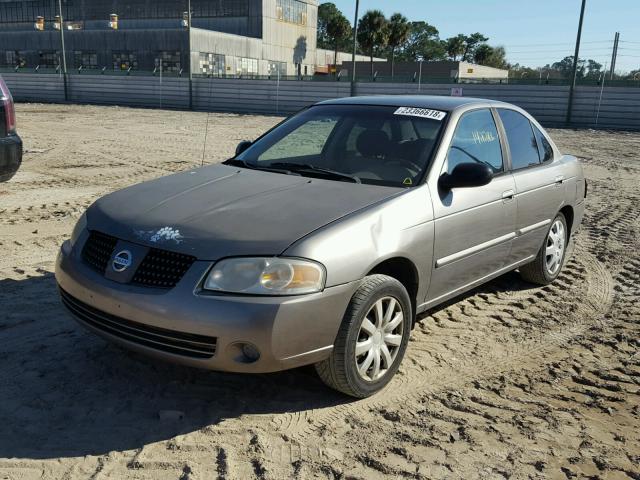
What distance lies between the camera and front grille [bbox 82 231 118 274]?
3.32 meters

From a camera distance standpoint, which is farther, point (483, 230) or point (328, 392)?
point (483, 230)

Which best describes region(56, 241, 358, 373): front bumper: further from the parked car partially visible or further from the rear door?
the parked car partially visible

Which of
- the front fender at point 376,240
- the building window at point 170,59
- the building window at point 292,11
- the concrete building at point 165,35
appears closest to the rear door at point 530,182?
the front fender at point 376,240

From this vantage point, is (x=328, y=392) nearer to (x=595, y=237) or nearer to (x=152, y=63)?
(x=595, y=237)

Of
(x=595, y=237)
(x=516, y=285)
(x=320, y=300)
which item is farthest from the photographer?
(x=595, y=237)

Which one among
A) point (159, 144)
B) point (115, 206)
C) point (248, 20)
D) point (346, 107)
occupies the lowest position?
point (159, 144)

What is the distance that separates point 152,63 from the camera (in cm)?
5272

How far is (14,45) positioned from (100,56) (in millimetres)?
9932

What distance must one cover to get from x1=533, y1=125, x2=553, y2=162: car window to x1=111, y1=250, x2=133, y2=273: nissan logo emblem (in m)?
3.67

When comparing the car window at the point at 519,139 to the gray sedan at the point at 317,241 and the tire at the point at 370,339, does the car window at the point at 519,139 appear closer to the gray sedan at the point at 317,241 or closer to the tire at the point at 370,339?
the gray sedan at the point at 317,241

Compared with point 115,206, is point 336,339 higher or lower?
lower

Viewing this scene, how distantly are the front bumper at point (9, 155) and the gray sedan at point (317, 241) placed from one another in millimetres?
2657

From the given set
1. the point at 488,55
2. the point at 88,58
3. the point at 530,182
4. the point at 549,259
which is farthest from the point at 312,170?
the point at 488,55

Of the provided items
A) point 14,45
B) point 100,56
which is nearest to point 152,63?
point 100,56
